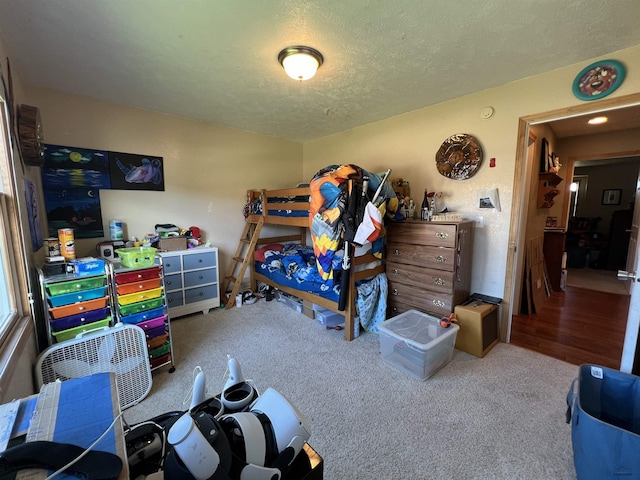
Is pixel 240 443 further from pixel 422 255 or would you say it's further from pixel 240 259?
pixel 240 259

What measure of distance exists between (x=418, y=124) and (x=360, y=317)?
7.53 feet

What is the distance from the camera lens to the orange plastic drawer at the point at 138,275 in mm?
2035

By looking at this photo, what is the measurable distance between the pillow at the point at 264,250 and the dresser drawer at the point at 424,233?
69.2 inches

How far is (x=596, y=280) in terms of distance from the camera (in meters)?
4.77

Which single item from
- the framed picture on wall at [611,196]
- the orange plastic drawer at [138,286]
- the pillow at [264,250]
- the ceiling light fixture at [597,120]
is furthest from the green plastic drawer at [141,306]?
the framed picture on wall at [611,196]

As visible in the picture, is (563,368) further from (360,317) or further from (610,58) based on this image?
(610,58)

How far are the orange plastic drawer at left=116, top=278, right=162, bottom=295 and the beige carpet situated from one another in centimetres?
601

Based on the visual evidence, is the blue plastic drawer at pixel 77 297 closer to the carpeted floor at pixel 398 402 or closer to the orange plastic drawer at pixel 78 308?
the orange plastic drawer at pixel 78 308

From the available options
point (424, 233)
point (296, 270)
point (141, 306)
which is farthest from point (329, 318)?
point (141, 306)

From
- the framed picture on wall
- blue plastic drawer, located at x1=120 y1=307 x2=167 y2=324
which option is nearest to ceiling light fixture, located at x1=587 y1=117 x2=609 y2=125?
the framed picture on wall

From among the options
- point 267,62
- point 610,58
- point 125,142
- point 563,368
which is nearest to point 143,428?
point 267,62

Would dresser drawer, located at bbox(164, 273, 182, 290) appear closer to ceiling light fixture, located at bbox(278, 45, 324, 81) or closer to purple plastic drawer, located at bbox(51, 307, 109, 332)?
purple plastic drawer, located at bbox(51, 307, 109, 332)

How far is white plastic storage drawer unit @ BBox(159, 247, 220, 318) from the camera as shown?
3.13m

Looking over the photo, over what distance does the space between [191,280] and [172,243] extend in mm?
495
